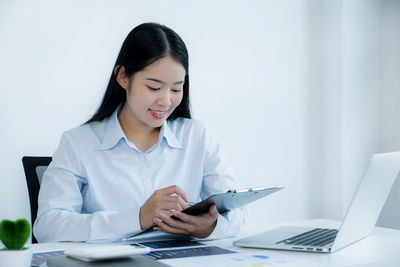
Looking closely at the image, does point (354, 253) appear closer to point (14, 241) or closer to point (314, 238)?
point (314, 238)

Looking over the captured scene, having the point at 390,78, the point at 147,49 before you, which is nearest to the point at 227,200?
the point at 147,49

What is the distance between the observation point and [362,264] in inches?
47.0

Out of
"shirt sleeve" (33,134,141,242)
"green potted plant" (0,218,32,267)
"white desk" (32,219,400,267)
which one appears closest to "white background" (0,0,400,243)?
"shirt sleeve" (33,134,141,242)

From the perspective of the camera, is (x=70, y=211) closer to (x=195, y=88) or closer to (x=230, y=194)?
(x=230, y=194)

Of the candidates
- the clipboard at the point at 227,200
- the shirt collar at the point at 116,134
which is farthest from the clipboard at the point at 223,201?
the shirt collar at the point at 116,134

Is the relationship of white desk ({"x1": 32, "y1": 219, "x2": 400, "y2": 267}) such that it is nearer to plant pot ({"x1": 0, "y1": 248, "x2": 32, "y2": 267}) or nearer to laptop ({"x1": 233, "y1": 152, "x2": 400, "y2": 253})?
laptop ({"x1": 233, "y1": 152, "x2": 400, "y2": 253})

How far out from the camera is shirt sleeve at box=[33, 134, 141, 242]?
4.95 feet

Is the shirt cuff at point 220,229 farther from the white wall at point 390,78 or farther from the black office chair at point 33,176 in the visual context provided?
the white wall at point 390,78

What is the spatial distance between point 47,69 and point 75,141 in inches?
37.3

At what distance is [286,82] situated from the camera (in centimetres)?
354

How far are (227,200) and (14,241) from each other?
64 centimetres

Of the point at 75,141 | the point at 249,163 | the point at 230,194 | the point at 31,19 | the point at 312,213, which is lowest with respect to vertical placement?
the point at 312,213

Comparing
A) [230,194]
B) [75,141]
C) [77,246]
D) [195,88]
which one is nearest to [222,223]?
[230,194]

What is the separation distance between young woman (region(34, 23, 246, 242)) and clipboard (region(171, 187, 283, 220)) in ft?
0.09
